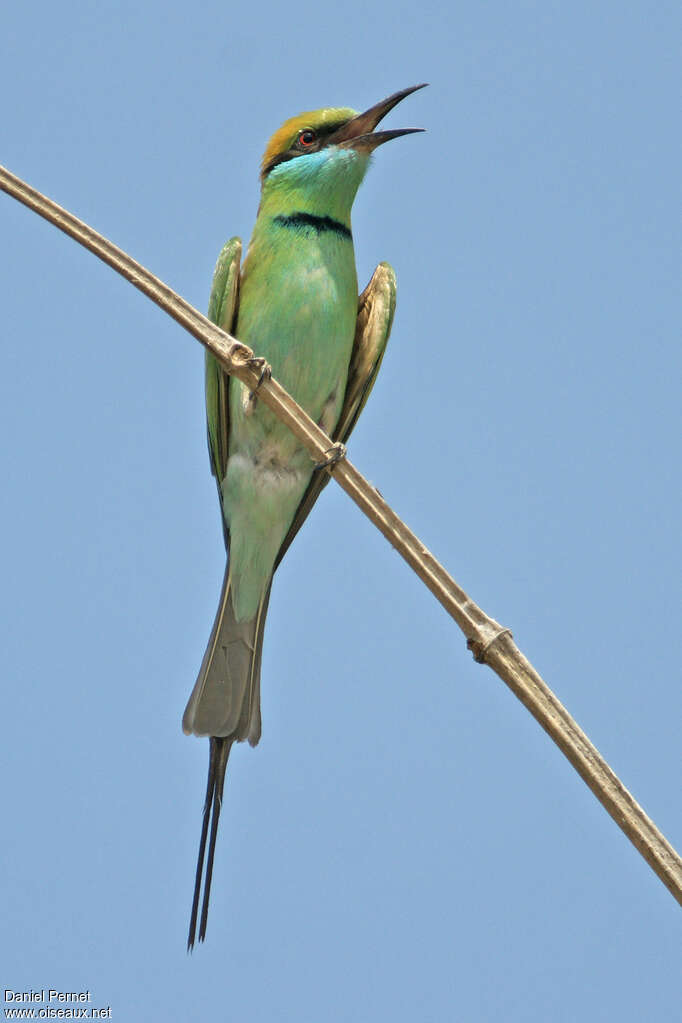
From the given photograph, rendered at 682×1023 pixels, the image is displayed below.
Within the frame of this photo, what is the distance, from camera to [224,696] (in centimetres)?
388

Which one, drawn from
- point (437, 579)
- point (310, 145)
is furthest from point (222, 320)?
point (437, 579)

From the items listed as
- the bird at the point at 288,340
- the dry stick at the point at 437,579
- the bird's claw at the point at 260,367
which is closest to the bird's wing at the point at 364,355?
the bird at the point at 288,340

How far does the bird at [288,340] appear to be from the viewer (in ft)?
13.9

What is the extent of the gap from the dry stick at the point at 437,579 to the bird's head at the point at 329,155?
168cm

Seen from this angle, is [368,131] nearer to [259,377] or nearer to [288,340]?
[288,340]

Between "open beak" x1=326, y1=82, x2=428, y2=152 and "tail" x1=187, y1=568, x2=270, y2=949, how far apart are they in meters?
1.61

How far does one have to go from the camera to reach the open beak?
4359 mm

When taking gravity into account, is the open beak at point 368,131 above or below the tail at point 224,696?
above

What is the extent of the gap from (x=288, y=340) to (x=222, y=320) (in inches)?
11.7

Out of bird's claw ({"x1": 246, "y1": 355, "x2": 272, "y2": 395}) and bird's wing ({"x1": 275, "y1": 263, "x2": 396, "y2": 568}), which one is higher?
bird's wing ({"x1": 275, "y1": 263, "x2": 396, "y2": 568})

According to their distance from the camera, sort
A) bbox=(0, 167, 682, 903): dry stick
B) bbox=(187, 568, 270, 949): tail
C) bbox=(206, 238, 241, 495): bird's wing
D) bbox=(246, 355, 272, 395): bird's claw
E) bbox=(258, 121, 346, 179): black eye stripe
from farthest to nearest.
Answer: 1. bbox=(258, 121, 346, 179): black eye stripe
2. bbox=(206, 238, 241, 495): bird's wing
3. bbox=(187, 568, 270, 949): tail
4. bbox=(246, 355, 272, 395): bird's claw
5. bbox=(0, 167, 682, 903): dry stick

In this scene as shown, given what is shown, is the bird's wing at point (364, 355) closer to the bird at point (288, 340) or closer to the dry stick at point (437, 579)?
the bird at point (288, 340)

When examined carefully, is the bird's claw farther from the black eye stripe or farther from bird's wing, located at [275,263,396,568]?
the black eye stripe

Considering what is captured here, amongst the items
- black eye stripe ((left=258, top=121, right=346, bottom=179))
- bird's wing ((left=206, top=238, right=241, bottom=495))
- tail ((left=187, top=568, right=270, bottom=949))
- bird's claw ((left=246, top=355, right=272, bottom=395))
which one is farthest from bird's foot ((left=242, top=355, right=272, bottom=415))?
black eye stripe ((left=258, top=121, right=346, bottom=179))
